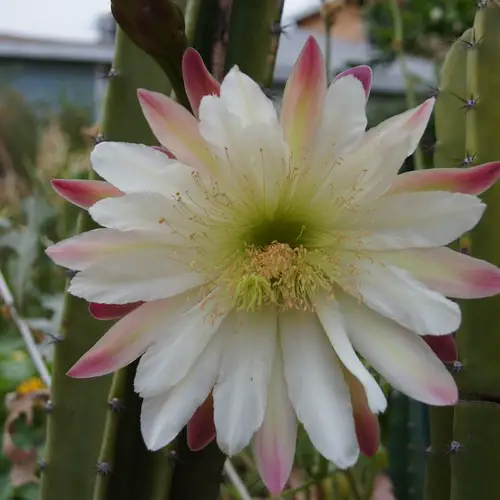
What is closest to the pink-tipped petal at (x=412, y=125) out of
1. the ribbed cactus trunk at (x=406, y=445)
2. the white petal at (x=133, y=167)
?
the white petal at (x=133, y=167)

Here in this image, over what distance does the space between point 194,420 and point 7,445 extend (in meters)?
0.46

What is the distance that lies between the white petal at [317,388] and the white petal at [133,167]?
0.11 m

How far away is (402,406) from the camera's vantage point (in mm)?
672

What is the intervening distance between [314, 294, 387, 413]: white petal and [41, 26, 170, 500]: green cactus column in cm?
24

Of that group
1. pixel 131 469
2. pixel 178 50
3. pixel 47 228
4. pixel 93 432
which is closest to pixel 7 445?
pixel 93 432

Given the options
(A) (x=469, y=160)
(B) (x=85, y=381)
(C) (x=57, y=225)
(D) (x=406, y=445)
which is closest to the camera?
(A) (x=469, y=160)

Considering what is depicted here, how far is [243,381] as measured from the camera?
1.11 feet

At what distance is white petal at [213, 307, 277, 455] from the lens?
0.33m

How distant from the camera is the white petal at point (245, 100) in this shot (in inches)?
12.9

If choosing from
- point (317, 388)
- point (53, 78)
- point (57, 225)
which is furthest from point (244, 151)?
point (53, 78)

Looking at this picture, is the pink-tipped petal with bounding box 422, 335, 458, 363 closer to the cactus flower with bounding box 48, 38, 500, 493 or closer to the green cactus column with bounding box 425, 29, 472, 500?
the cactus flower with bounding box 48, 38, 500, 493

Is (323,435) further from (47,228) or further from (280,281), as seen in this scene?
(47,228)

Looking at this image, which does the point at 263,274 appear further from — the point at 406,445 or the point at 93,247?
the point at 406,445

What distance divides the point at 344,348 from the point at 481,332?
0.53 ft
